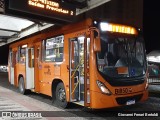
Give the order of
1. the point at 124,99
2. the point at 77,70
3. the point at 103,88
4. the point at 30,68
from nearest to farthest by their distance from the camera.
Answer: the point at 103,88 < the point at 124,99 < the point at 77,70 < the point at 30,68

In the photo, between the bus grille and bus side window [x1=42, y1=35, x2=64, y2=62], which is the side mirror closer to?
the bus grille

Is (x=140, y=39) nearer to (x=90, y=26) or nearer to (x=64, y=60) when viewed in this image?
(x=90, y=26)

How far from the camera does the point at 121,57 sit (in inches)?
306

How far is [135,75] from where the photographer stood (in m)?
7.99

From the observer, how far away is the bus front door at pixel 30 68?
38.8ft

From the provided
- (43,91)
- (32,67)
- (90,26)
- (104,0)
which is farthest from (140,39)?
(32,67)

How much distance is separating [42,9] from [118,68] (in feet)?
12.8

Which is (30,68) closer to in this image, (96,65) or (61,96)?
(61,96)

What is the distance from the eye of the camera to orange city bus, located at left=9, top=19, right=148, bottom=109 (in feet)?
24.2

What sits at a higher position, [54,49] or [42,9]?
[42,9]

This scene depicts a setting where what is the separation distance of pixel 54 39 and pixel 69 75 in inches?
73.6

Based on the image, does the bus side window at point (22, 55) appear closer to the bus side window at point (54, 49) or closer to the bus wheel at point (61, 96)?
the bus side window at point (54, 49)

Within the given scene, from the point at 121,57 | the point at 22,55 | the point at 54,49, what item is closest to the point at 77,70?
the point at 121,57

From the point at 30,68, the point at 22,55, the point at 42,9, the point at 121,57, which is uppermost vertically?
the point at 42,9
